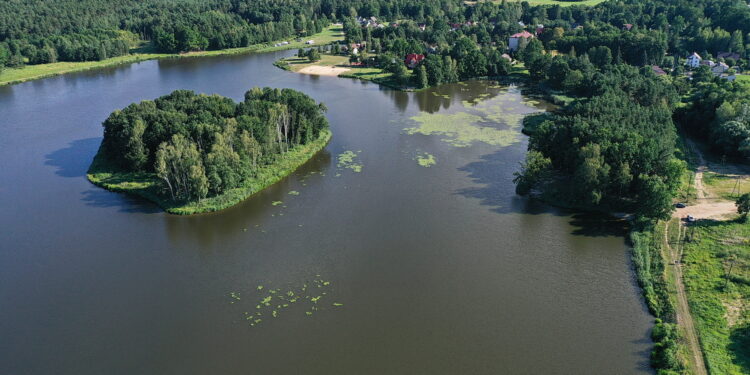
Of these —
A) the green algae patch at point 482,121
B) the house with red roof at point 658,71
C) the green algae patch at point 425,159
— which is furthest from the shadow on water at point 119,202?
the house with red roof at point 658,71

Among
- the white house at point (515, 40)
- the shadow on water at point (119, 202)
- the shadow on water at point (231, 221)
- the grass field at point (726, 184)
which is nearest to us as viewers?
the shadow on water at point (231, 221)

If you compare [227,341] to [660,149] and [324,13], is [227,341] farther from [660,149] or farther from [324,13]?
[324,13]

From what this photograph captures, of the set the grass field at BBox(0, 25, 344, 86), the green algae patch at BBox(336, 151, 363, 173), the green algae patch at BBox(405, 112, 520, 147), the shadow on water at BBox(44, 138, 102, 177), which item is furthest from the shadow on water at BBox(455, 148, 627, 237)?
the grass field at BBox(0, 25, 344, 86)

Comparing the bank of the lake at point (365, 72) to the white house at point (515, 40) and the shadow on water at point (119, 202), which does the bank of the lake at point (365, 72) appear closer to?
the white house at point (515, 40)

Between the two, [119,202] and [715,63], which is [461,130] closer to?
[119,202]

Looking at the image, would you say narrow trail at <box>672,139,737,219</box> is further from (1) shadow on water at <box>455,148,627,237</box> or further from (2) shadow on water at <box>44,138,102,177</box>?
(2) shadow on water at <box>44,138,102,177</box>

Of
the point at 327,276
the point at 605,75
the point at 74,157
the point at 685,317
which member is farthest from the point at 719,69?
the point at 74,157

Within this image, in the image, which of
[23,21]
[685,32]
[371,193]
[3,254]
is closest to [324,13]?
[23,21]
